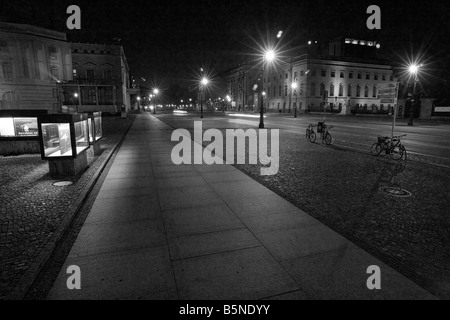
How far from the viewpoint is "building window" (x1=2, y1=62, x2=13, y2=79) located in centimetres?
4566

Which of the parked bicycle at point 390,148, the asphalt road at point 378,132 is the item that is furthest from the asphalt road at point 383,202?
the asphalt road at point 378,132

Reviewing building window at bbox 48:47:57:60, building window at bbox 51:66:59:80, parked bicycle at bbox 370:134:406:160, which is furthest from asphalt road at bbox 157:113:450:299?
building window at bbox 51:66:59:80

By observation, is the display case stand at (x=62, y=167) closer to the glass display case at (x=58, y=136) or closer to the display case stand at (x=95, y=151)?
the glass display case at (x=58, y=136)

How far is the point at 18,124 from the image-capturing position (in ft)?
40.4

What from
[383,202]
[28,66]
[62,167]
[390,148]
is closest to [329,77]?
[28,66]

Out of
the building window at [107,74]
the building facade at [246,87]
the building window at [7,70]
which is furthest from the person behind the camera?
the building facade at [246,87]

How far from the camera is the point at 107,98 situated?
64562 mm

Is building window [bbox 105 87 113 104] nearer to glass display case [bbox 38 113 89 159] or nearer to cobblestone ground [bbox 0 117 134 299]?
cobblestone ground [bbox 0 117 134 299]

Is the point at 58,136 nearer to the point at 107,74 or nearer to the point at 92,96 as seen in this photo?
the point at 92,96

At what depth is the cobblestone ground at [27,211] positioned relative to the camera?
12.9ft

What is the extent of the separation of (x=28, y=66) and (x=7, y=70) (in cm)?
314

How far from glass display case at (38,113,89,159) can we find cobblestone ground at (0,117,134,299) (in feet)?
2.57

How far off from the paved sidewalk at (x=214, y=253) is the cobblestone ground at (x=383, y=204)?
38 cm
